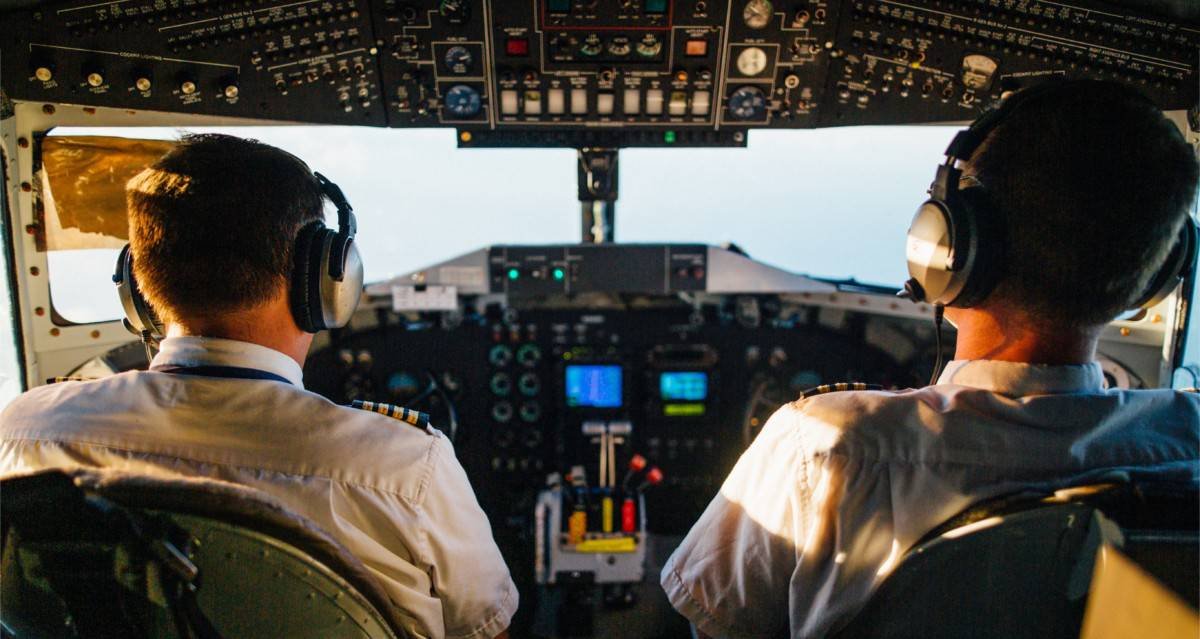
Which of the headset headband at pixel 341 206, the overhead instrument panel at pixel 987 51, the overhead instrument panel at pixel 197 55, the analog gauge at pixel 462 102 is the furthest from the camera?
the analog gauge at pixel 462 102

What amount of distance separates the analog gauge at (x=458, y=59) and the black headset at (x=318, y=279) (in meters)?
0.97

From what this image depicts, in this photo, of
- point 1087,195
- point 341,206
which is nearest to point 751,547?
point 1087,195

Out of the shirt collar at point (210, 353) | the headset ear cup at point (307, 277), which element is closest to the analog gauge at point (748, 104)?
the headset ear cup at point (307, 277)

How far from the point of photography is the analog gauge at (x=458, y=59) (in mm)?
2121

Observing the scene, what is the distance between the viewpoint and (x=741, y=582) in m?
1.16

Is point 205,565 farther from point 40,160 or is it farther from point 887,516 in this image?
point 40,160

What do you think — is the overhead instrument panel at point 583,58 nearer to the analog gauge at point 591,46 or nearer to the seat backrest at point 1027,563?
the analog gauge at point 591,46

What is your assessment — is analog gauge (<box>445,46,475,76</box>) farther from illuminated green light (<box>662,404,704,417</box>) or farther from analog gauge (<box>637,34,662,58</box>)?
illuminated green light (<box>662,404,704,417</box>)

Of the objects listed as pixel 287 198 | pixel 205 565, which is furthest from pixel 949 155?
pixel 205 565

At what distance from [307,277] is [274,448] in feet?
0.90

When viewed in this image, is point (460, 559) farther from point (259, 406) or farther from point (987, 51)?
point (987, 51)

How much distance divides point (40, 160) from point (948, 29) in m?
2.47

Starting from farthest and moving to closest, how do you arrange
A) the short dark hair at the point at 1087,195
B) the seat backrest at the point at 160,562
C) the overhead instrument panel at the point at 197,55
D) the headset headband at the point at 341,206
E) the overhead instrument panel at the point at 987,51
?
1. the overhead instrument panel at the point at 987,51
2. the overhead instrument panel at the point at 197,55
3. the headset headband at the point at 341,206
4. the short dark hair at the point at 1087,195
5. the seat backrest at the point at 160,562

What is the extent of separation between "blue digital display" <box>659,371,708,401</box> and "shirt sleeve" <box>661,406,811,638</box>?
4.07ft
